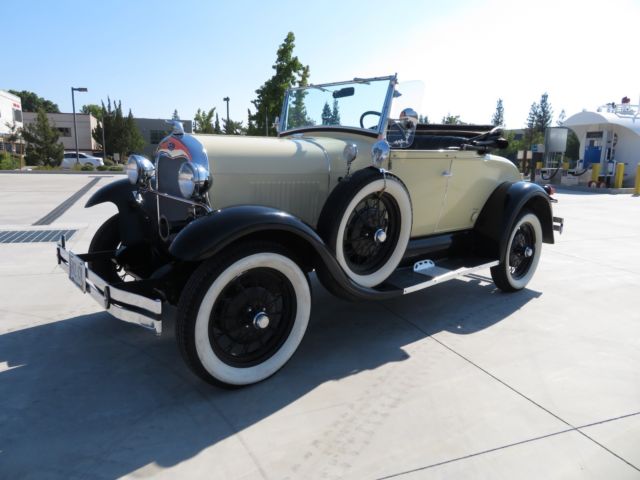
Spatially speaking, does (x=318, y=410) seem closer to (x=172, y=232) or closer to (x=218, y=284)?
(x=218, y=284)

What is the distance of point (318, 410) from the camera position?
7.86ft

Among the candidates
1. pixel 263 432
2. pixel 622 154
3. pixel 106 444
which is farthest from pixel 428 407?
pixel 622 154

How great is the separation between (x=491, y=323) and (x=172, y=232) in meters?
2.59

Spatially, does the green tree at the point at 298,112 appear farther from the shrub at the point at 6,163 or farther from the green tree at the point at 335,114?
the shrub at the point at 6,163

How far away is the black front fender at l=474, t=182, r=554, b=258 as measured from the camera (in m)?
4.11

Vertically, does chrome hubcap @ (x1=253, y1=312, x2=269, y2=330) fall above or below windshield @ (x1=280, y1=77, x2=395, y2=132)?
below

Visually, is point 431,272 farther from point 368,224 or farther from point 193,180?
point 193,180

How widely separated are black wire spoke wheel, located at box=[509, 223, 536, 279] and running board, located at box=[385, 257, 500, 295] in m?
0.51

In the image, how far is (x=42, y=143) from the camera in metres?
32.1

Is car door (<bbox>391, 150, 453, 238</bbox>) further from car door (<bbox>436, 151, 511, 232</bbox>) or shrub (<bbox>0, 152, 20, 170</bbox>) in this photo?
shrub (<bbox>0, 152, 20, 170</bbox>)

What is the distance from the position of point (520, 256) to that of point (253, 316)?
3.11 metres

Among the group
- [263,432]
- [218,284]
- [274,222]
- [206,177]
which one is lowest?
[263,432]

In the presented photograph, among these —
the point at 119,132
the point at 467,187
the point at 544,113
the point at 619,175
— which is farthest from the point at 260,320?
the point at 544,113

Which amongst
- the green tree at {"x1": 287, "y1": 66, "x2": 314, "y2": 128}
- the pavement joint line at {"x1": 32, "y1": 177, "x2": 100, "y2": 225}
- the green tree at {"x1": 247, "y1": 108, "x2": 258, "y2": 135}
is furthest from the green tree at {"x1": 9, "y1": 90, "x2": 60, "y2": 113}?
the green tree at {"x1": 287, "y1": 66, "x2": 314, "y2": 128}
